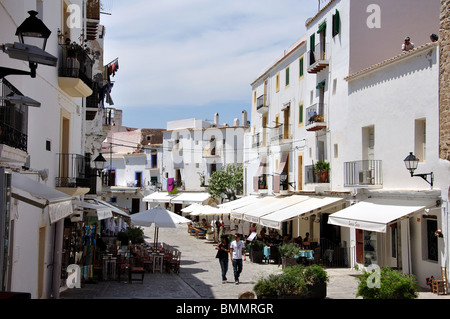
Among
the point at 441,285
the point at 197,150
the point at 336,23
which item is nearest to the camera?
the point at 441,285

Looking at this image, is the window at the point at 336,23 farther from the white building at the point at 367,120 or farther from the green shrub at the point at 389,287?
the green shrub at the point at 389,287

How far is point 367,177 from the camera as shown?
19.9m

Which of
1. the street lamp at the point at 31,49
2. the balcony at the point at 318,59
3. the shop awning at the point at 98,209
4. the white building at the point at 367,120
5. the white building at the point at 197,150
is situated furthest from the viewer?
the white building at the point at 197,150

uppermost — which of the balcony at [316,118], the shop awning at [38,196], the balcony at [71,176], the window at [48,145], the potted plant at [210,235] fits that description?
the balcony at [316,118]

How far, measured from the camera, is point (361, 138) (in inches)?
821

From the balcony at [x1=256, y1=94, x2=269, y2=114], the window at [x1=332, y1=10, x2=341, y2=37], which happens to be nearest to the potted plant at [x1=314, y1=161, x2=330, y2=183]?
the window at [x1=332, y1=10, x2=341, y2=37]

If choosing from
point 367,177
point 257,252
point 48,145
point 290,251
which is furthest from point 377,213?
point 48,145

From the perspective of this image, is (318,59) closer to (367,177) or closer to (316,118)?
(316,118)

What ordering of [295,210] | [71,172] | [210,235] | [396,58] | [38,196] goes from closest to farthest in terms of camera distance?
[38,196], [71,172], [396,58], [295,210], [210,235]

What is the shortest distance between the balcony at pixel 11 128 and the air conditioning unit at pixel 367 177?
42.1 ft

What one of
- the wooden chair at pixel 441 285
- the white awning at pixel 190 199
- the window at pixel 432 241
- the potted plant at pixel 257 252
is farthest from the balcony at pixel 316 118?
the white awning at pixel 190 199

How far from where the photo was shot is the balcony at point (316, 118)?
24.8 m

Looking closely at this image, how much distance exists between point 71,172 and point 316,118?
12.2 metres
